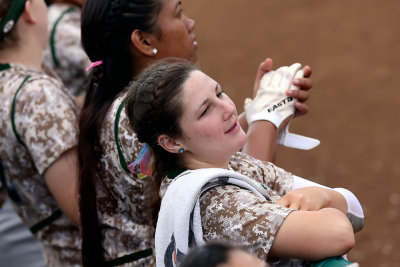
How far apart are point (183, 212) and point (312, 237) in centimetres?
32

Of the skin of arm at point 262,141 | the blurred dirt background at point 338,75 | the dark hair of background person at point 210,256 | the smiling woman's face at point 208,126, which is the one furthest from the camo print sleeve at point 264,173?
the blurred dirt background at point 338,75

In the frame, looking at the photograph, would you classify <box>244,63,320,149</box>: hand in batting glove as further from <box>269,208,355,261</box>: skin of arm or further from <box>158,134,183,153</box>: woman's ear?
<box>269,208,355,261</box>: skin of arm

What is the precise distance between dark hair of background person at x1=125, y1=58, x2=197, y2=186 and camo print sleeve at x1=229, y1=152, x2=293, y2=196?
0.23 meters

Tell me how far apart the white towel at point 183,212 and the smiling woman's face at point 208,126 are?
84 millimetres

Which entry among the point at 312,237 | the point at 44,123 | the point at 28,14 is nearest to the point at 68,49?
the point at 28,14

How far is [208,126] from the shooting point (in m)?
1.96

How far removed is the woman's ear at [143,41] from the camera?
102 inches

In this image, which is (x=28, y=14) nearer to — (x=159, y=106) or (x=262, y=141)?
(x=262, y=141)

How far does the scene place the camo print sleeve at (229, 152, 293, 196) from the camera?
2.20 metres

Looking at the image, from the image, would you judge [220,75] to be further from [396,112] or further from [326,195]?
[326,195]

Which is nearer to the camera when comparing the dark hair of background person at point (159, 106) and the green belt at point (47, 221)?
the dark hair of background person at point (159, 106)

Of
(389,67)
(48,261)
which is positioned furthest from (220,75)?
(48,261)

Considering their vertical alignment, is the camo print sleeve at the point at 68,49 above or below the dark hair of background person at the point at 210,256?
below

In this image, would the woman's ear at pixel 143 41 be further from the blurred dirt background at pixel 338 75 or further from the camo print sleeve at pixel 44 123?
the blurred dirt background at pixel 338 75
